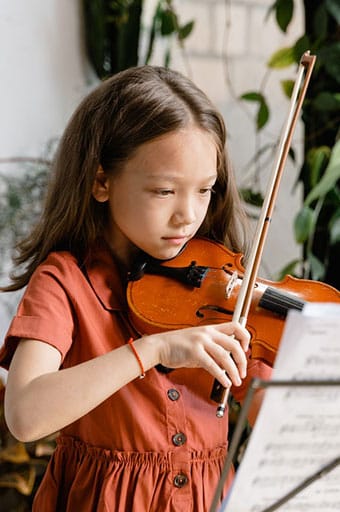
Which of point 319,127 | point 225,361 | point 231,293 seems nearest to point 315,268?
point 319,127

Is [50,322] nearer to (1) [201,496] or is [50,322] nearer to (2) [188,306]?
(2) [188,306]

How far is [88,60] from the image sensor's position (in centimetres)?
214

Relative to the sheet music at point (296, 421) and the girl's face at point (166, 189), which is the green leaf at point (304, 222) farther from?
the sheet music at point (296, 421)

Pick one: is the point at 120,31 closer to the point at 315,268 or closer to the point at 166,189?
the point at 315,268

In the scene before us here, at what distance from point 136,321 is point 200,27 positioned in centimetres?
148

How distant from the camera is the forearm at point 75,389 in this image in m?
0.88

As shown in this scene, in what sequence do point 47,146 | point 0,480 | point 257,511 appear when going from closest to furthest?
point 257,511 < point 0,480 < point 47,146

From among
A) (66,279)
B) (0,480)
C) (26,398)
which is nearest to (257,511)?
(26,398)

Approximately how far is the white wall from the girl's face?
1.05m

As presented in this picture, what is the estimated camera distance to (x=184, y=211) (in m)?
1.00

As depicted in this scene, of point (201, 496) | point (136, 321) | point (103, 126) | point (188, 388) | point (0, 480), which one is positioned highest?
point (103, 126)

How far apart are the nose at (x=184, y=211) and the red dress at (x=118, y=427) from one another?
14cm

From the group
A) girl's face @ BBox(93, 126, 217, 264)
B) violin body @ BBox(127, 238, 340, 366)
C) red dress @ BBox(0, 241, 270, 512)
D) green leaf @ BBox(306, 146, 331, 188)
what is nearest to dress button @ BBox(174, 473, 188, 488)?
red dress @ BBox(0, 241, 270, 512)

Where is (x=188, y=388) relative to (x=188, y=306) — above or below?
below
